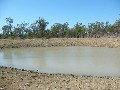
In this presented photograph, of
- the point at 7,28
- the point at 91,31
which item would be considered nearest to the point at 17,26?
the point at 7,28

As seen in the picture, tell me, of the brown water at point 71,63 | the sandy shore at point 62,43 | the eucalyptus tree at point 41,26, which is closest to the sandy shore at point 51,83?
the brown water at point 71,63

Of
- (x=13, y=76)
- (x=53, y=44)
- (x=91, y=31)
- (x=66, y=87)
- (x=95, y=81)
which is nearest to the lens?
(x=66, y=87)

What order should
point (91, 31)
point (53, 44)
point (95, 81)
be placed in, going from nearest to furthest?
point (95, 81), point (53, 44), point (91, 31)

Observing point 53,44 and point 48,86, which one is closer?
point 48,86

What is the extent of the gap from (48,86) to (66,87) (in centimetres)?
70

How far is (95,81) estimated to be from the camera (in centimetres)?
943

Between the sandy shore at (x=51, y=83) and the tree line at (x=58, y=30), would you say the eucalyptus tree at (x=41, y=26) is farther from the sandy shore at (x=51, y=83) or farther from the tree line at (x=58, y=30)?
the sandy shore at (x=51, y=83)

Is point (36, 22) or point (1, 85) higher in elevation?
point (36, 22)

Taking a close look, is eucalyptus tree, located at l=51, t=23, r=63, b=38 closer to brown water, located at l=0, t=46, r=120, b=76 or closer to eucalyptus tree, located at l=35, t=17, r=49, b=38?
eucalyptus tree, located at l=35, t=17, r=49, b=38

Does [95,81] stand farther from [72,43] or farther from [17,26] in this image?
[17,26]

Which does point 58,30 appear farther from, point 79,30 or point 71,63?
point 71,63

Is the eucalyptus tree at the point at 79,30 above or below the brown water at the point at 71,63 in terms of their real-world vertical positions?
above

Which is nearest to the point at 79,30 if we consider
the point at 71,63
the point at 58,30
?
the point at 58,30

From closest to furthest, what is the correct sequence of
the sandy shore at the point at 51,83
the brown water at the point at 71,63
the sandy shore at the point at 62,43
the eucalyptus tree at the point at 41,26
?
1. the sandy shore at the point at 51,83
2. the brown water at the point at 71,63
3. the sandy shore at the point at 62,43
4. the eucalyptus tree at the point at 41,26
